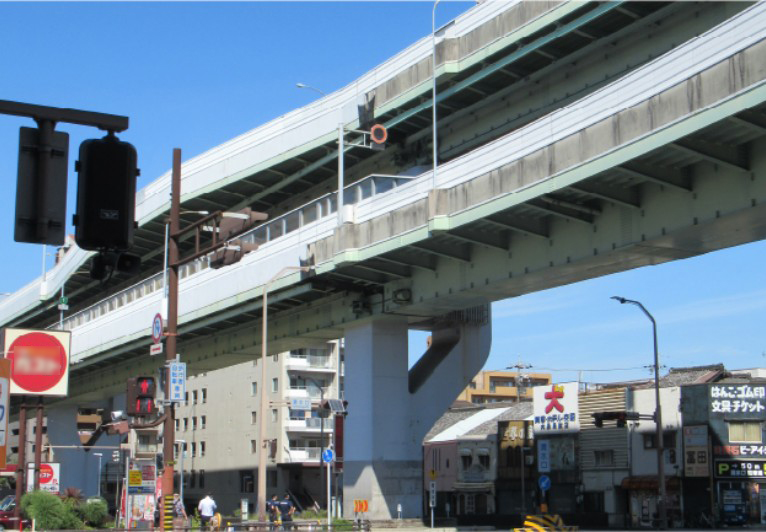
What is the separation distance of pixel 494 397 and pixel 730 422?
77247mm

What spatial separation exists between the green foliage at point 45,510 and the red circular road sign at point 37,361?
4.21 metres

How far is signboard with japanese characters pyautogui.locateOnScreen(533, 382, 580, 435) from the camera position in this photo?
63.9 m

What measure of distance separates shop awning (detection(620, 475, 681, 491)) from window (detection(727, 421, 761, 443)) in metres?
3.89

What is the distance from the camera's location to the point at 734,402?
2194 inches

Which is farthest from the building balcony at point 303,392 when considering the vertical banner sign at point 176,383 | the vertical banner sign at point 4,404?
the vertical banner sign at point 4,404

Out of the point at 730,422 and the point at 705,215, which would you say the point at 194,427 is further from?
the point at 705,215

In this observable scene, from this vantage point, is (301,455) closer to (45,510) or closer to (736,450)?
(736,450)

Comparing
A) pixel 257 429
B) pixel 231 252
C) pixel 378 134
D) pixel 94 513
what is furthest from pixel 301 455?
pixel 231 252

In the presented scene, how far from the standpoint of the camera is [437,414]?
130ft

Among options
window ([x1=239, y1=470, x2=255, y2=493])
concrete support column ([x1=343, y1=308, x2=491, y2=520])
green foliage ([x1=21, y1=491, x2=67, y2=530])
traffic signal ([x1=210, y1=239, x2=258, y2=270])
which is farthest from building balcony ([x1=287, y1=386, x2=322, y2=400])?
traffic signal ([x1=210, y1=239, x2=258, y2=270])

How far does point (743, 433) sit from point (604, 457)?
8.85 m

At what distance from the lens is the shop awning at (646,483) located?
187 feet

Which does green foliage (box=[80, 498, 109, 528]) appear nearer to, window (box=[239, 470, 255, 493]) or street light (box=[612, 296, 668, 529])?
street light (box=[612, 296, 668, 529])

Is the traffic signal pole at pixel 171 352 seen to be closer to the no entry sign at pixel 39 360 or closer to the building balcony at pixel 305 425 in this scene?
the no entry sign at pixel 39 360
